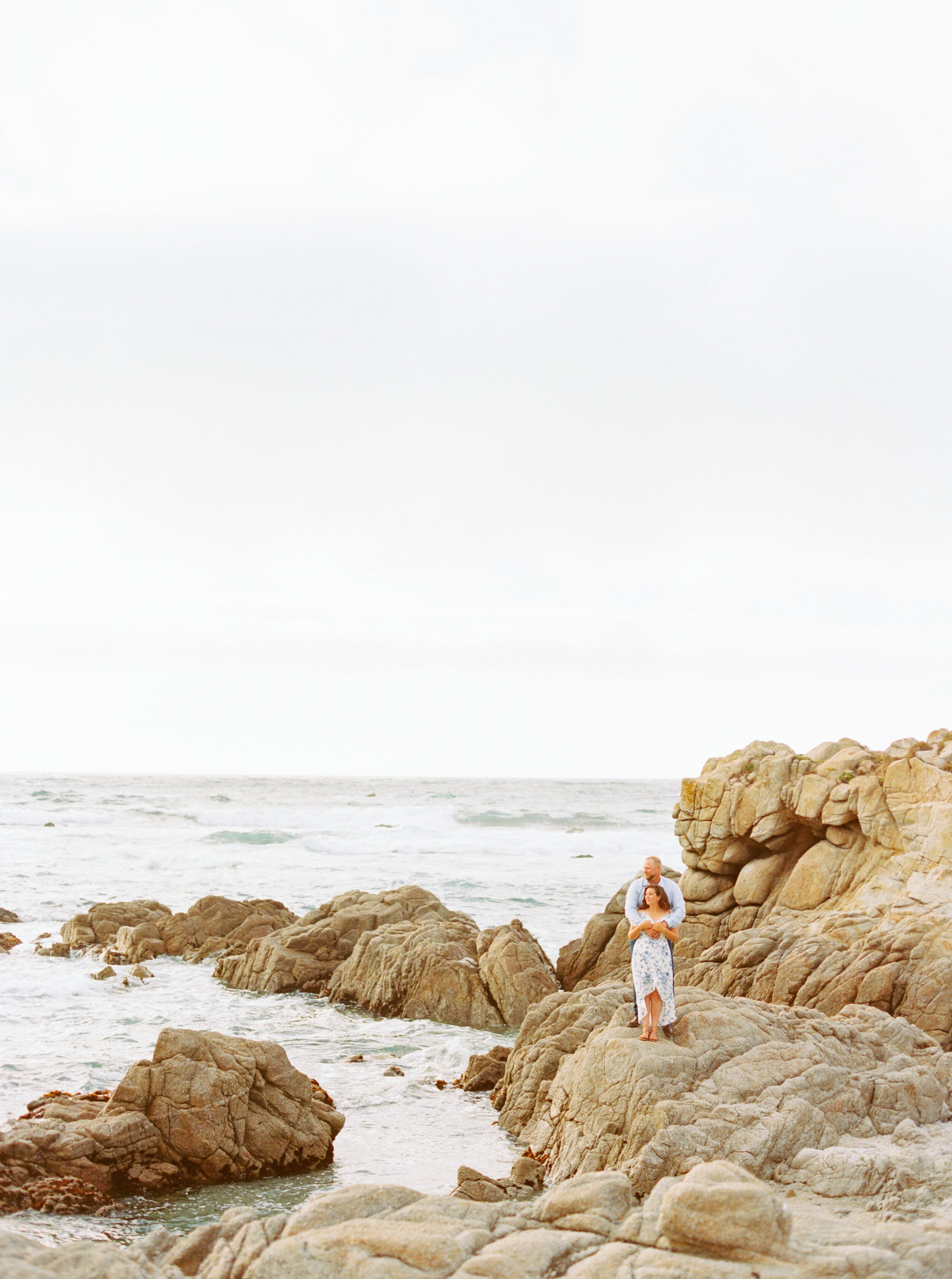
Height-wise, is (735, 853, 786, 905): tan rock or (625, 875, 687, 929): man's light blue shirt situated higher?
(625, 875, 687, 929): man's light blue shirt

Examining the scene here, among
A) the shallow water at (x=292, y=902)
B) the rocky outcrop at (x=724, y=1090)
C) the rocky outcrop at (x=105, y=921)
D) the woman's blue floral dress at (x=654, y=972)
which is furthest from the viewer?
the rocky outcrop at (x=105, y=921)

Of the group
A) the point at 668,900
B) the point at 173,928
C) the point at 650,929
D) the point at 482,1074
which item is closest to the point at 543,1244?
the point at 650,929

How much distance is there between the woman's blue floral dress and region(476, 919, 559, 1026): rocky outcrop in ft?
22.7

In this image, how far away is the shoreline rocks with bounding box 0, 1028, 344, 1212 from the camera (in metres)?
9.76

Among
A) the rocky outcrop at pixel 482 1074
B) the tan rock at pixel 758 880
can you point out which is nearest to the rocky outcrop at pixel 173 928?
the rocky outcrop at pixel 482 1074

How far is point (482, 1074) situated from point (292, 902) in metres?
18.0

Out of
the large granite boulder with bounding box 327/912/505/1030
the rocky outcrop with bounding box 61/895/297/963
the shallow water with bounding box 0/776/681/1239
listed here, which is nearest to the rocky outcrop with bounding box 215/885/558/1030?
the large granite boulder with bounding box 327/912/505/1030

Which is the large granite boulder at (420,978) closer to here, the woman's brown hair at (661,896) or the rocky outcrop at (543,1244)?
the woman's brown hair at (661,896)

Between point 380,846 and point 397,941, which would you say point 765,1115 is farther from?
point 380,846

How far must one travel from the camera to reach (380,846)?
4734cm

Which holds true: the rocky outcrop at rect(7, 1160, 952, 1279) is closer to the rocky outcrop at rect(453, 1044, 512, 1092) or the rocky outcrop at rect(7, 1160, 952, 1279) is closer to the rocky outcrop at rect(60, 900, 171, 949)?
the rocky outcrop at rect(453, 1044, 512, 1092)

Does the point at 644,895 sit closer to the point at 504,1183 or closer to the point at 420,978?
the point at 504,1183

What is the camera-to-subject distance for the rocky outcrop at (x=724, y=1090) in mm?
9125

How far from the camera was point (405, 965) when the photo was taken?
18.7 m
